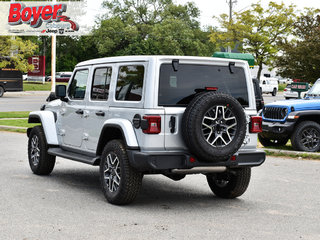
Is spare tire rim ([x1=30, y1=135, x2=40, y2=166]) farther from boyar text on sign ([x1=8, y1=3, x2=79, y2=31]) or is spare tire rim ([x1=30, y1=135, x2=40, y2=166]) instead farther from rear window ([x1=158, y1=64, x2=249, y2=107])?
boyar text on sign ([x1=8, y1=3, x2=79, y2=31])

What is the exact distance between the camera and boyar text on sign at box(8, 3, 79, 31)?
48.4 meters

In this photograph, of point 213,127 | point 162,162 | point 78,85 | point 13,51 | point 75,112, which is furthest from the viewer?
point 13,51

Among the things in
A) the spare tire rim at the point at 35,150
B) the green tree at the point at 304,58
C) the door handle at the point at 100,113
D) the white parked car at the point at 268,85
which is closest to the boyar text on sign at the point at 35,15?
the white parked car at the point at 268,85

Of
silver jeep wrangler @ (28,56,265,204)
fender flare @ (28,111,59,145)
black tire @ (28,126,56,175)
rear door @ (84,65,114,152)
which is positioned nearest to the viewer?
silver jeep wrangler @ (28,56,265,204)

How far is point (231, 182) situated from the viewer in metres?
7.77

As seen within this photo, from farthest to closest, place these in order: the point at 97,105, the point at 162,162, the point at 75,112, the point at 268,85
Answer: the point at 268,85, the point at 75,112, the point at 97,105, the point at 162,162

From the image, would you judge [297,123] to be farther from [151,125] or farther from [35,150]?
[151,125]

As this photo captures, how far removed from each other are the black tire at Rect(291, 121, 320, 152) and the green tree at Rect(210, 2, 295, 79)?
4140cm

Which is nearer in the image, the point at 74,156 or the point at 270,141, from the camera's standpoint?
the point at 74,156

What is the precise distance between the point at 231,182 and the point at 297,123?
5942 mm

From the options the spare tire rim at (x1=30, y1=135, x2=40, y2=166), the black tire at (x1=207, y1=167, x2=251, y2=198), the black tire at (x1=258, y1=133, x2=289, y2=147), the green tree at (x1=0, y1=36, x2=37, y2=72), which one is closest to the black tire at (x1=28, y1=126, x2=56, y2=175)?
the spare tire rim at (x1=30, y1=135, x2=40, y2=166)

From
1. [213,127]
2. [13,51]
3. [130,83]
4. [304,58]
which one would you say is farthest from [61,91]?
[13,51]

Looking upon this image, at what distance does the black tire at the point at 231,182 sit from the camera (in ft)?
25.1

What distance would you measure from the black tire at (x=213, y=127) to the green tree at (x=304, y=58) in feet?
71.6
